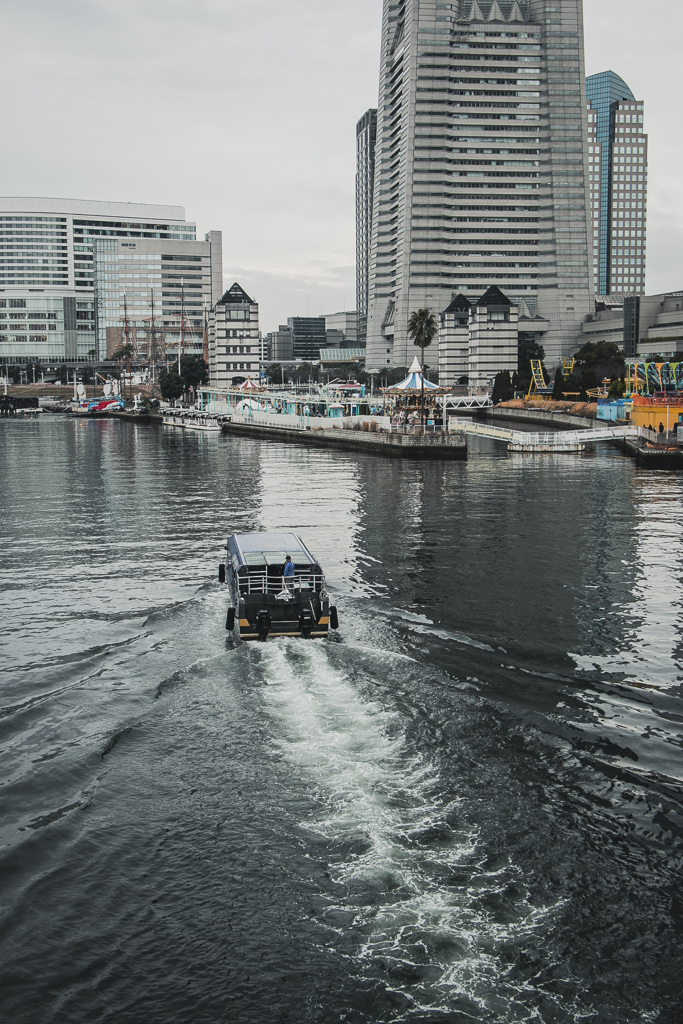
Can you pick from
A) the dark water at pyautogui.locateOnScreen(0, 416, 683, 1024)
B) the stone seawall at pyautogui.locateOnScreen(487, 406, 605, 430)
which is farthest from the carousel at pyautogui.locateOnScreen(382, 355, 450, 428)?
the dark water at pyautogui.locateOnScreen(0, 416, 683, 1024)

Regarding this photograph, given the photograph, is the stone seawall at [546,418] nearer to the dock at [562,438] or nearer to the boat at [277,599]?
the dock at [562,438]

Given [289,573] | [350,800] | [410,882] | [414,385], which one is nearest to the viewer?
[410,882]

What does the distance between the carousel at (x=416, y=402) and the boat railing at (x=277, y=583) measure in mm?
68869

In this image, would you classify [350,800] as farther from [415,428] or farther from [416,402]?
[416,402]

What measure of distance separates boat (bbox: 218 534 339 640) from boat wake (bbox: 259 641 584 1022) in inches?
221

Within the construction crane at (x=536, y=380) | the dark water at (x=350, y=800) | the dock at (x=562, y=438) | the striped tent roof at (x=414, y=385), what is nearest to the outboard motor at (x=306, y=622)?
the dark water at (x=350, y=800)

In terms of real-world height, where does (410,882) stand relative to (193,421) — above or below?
below

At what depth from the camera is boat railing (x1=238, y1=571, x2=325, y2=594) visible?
2555 cm

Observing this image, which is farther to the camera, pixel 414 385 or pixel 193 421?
pixel 193 421

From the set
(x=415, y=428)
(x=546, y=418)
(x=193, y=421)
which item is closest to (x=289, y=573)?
(x=415, y=428)

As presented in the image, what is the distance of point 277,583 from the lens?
25891 millimetres

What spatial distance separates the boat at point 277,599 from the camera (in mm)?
24641

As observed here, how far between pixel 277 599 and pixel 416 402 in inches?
3229

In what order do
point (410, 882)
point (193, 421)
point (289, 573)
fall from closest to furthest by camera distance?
point (410, 882) < point (289, 573) < point (193, 421)
